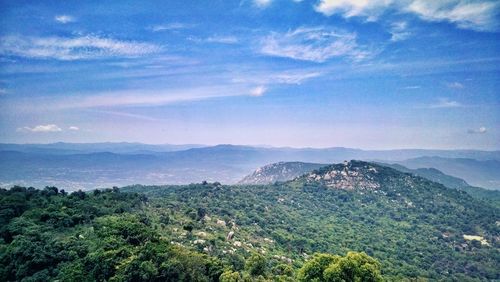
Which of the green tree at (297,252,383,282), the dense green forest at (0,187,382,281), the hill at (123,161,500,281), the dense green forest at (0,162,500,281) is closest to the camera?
the green tree at (297,252,383,282)

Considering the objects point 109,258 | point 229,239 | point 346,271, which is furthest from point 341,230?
point 109,258

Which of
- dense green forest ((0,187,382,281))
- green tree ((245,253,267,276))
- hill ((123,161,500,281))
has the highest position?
dense green forest ((0,187,382,281))

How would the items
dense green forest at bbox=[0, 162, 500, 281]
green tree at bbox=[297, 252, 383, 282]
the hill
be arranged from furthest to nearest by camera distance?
the hill < dense green forest at bbox=[0, 162, 500, 281] < green tree at bbox=[297, 252, 383, 282]

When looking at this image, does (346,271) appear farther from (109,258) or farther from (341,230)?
(341,230)

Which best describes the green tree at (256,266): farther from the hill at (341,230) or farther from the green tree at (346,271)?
the hill at (341,230)

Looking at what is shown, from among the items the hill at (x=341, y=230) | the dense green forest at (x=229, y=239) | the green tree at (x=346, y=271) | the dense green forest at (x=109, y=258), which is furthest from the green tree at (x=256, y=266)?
the hill at (x=341, y=230)

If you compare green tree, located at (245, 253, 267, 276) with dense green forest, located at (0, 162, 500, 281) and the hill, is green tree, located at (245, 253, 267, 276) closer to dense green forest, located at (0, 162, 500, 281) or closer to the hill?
dense green forest, located at (0, 162, 500, 281)

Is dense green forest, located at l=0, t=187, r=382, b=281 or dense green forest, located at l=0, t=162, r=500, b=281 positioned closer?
dense green forest, located at l=0, t=187, r=382, b=281

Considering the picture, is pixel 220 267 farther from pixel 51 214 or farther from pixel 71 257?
pixel 51 214

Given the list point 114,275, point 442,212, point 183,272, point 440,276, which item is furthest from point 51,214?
point 442,212

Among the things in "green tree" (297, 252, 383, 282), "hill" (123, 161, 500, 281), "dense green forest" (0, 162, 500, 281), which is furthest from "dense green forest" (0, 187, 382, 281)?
"hill" (123, 161, 500, 281)

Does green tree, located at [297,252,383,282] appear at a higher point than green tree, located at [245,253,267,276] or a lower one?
higher
